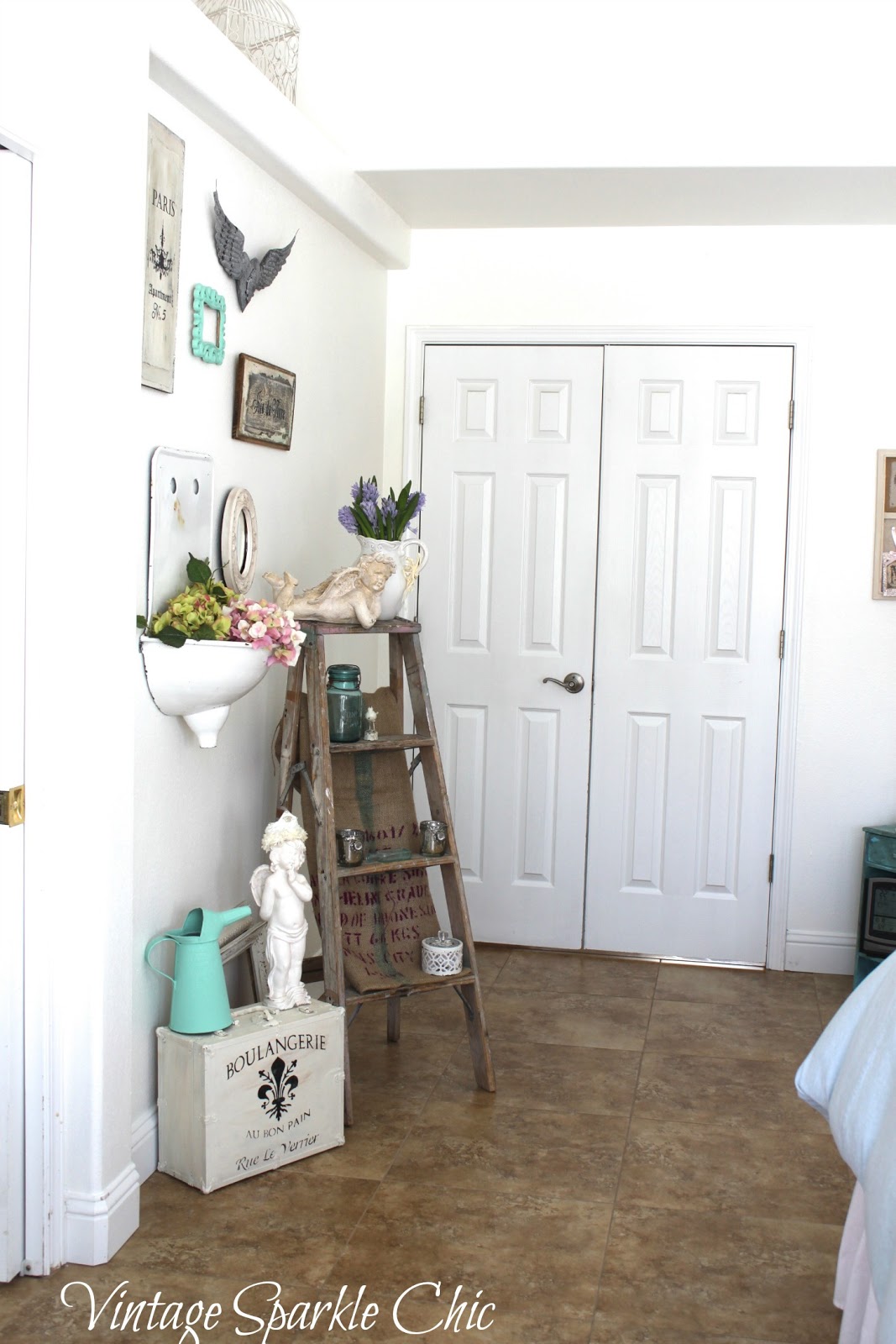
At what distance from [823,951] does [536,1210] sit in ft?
6.39

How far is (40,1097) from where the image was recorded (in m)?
2.28

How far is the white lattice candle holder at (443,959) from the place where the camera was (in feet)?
10.3

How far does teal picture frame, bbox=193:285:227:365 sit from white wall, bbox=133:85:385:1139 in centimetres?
2

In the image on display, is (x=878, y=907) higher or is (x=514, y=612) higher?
(x=514, y=612)

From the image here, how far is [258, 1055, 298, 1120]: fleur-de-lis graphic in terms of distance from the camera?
8.73ft

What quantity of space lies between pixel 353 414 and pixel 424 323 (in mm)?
520

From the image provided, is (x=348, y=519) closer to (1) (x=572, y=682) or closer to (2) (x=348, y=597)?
(2) (x=348, y=597)

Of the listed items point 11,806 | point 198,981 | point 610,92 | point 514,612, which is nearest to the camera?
point 11,806

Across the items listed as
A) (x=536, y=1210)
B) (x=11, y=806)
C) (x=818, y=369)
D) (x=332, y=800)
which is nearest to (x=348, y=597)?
(x=332, y=800)

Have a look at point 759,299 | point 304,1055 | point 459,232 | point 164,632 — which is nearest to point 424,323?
point 459,232

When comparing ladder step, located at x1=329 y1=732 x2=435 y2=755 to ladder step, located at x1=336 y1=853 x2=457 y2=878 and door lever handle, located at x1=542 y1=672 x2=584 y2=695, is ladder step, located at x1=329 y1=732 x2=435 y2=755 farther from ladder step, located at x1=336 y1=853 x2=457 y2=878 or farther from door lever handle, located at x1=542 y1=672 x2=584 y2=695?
door lever handle, located at x1=542 y1=672 x2=584 y2=695

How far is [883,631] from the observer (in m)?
4.08

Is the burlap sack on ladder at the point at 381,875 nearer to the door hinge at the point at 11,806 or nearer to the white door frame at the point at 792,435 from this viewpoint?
the door hinge at the point at 11,806

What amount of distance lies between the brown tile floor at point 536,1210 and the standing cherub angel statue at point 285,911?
383 millimetres
